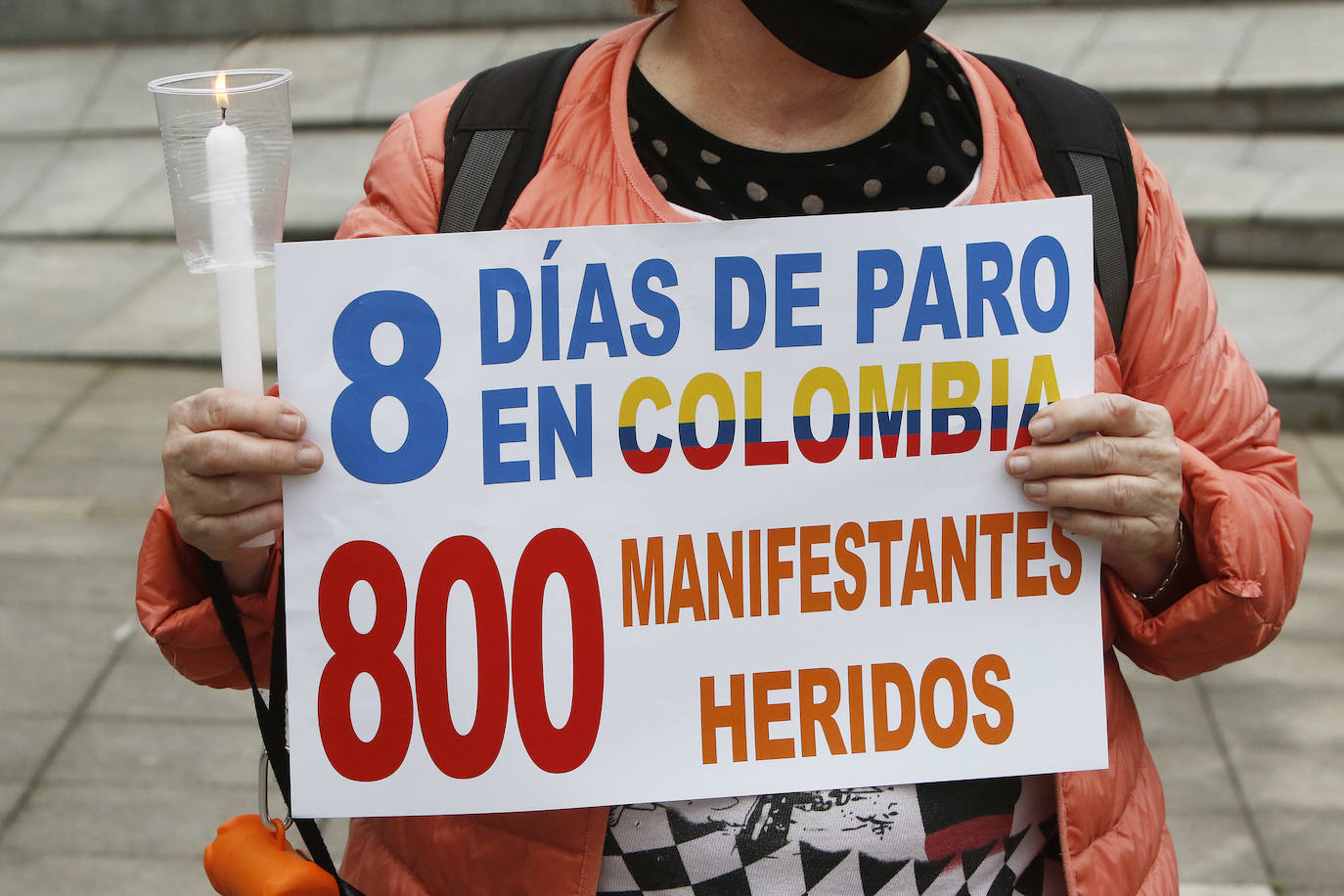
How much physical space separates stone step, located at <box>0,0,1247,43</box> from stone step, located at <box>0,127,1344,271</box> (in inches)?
39.5

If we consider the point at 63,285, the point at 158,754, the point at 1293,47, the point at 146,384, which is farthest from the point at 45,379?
the point at 1293,47

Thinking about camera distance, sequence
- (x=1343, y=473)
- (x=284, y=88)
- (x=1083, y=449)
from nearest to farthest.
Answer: (x=284, y=88), (x=1083, y=449), (x=1343, y=473)

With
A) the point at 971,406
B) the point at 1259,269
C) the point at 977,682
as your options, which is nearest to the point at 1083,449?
the point at 971,406

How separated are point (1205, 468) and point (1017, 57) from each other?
630cm

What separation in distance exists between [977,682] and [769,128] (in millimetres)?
628

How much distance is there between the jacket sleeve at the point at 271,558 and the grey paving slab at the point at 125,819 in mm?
1987

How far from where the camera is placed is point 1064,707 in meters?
1.58

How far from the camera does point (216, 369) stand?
6.08 meters

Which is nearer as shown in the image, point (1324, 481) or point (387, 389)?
point (387, 389)

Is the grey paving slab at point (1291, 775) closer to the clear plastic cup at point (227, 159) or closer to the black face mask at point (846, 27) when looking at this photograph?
the black face mask at point (846, 27)

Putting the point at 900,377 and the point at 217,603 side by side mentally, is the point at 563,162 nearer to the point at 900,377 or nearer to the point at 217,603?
the point at 900,377

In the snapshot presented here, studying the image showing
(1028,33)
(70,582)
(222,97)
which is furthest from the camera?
(1028,33)

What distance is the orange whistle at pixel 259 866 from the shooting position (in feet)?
4.91

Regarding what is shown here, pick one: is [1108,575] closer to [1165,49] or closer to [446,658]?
[446,658]
